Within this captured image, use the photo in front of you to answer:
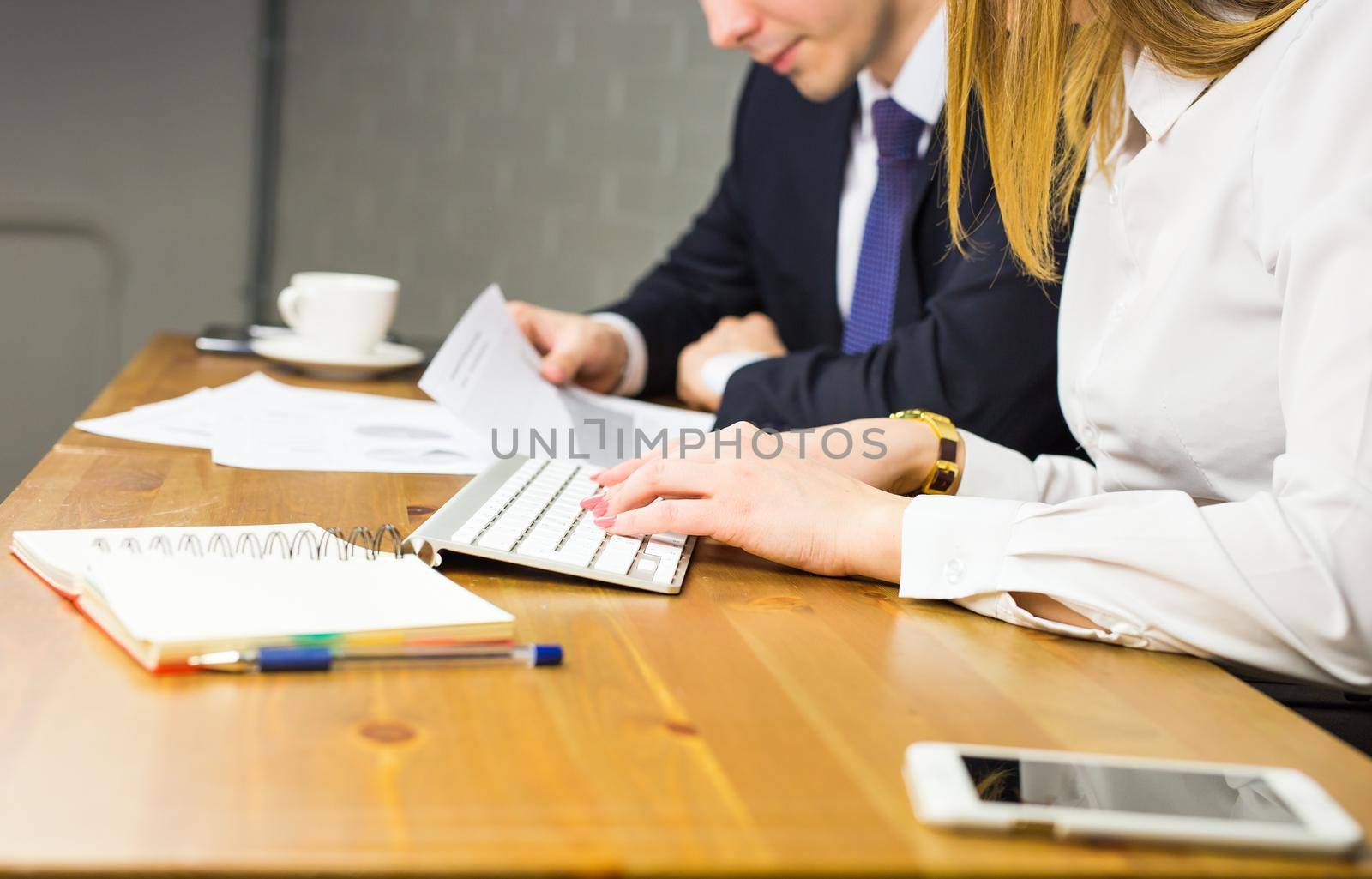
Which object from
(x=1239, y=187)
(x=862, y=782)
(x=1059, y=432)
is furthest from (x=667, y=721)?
(x=1059, y=432)

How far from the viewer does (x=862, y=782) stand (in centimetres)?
49

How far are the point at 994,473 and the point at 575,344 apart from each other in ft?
1.81

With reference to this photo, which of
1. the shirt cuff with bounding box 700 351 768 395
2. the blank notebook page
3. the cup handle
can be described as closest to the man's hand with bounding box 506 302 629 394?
the shirt cuff with bounding box 700 351 768 395

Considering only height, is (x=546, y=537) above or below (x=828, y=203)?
below

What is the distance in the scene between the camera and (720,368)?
1479 millimetres

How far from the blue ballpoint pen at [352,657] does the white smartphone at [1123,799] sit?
7.5 inches

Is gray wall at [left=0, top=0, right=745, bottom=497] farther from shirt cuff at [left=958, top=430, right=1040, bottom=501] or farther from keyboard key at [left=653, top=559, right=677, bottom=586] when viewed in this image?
keyboard key at [left=653, top=559, right=677, bottom=586]

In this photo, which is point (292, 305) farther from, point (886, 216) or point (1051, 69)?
point (1051, 69)

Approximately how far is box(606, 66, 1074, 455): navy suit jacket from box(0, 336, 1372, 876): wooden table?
1.55ft

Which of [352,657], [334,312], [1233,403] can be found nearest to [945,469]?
[1233,403]

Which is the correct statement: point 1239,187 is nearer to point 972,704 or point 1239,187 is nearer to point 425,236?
point 972,704

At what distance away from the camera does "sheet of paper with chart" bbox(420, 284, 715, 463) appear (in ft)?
3.64

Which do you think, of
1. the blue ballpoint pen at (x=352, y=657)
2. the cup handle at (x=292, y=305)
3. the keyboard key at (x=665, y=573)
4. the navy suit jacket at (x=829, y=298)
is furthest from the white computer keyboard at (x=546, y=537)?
the cup handle at (x=292, y=305)

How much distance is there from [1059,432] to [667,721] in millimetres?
817
